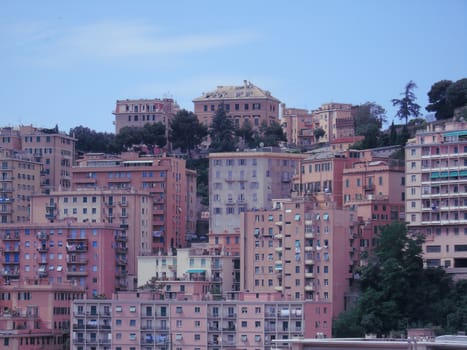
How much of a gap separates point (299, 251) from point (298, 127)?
4192cm

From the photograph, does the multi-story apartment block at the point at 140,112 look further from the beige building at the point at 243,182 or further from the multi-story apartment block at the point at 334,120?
the beige building at the point at 243,182

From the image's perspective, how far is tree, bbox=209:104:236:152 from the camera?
104312 mm

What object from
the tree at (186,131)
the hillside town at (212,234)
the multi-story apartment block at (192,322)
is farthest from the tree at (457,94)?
the multi-story apartment block at (192,322)

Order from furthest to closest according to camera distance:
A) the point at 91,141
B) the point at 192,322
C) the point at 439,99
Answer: the point at 91,141 < the point at 439,99 < the point at 192,322

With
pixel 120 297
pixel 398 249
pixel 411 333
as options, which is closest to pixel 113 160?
pixel 120 297

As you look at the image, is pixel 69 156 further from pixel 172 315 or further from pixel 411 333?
pixel 411 333

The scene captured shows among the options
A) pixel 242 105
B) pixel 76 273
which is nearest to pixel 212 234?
pixel 76 273

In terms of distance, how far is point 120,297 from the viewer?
7444cm

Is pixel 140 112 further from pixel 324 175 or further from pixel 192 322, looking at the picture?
pixel 192 322

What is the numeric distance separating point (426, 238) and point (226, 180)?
1693 centimetres

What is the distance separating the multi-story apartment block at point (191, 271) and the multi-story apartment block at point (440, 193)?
10.7 meters

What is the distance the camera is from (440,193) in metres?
75.6

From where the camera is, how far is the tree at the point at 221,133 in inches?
4107

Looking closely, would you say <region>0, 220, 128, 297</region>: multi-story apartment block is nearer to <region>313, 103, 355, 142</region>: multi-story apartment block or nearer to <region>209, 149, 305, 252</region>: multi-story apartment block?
<region>209, 149, 305, 252</region>: multi-story apartment block
